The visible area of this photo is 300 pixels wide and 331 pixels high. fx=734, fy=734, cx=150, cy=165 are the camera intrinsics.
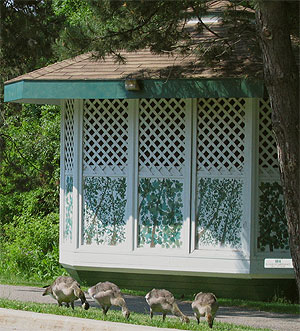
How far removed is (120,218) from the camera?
12406 millimetres

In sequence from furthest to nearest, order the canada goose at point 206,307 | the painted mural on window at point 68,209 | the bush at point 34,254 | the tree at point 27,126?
the tree at point 27,126
the bush at point 34,254
the painted mural on window at point 68,209
the canada goose at point 206,307

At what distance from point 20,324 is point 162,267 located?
3.62m

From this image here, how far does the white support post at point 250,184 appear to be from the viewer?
11719 millimetres

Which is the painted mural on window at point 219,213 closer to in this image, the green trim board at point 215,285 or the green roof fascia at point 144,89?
the green trim board at point 215,285

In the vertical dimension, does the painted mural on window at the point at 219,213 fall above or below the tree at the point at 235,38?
below

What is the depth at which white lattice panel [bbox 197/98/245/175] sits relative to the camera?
1192 centimetres

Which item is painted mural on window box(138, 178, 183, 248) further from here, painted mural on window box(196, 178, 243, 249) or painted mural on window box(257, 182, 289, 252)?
painted mural on window box(257, 182, 289, 252)

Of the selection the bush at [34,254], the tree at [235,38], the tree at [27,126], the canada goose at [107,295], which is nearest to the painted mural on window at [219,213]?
the tree at [235,38]

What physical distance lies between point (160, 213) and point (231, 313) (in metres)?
2.24

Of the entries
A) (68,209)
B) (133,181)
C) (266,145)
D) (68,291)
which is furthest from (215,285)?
(68,291)

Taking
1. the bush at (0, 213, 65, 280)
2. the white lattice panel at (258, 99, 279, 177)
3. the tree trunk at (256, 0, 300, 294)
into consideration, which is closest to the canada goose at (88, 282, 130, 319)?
the tree trunk at (256, 0, 300, 294)

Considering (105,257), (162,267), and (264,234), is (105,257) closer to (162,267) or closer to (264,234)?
→ (162,267)

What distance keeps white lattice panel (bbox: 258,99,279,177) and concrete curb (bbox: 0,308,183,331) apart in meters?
4.52

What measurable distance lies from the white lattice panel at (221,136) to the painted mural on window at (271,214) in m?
0.54
